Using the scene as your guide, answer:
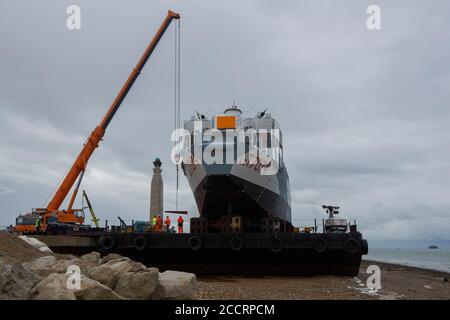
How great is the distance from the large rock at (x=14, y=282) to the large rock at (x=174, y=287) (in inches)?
100

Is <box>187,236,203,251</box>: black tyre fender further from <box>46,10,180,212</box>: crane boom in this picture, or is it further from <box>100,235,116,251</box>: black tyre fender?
<box>46,10,180,212</box>: crane boom

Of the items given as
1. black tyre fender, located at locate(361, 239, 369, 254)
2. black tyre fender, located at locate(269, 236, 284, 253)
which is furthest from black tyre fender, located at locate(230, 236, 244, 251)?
black tyre fender, located at locate(361, 239, 369, 254)

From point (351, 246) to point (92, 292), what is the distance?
13.1 metres

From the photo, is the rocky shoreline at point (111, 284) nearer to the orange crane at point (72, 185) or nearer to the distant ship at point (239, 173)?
the distant ship at point (239, 173)

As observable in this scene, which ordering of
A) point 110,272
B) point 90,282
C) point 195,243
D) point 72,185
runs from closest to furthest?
point 90,282, point 110,272, point 195,243, point 72,185

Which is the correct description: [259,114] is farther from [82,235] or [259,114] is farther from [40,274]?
[40,274]

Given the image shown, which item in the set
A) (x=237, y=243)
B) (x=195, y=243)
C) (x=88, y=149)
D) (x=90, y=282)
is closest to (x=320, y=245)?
(x=237, y=243)

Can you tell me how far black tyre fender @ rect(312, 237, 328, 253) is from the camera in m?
17.5

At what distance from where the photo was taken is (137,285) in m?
8.27

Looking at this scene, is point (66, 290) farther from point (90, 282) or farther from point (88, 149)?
point (88, 149)

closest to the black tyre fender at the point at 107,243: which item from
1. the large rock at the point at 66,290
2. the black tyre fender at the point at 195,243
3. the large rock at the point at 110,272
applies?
the black tyre fender at the point at 195,243

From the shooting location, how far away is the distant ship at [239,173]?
17922 millimetres

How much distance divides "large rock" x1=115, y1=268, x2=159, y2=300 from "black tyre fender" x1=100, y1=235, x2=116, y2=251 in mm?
10895
